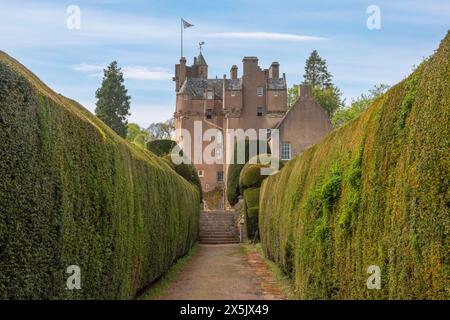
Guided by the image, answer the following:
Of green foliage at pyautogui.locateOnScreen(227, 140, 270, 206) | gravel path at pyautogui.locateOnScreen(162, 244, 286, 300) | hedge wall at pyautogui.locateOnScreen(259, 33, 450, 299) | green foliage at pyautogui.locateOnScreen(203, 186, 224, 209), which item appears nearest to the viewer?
hedge wall at pyautogui.locateOnScreen(259, 33, 450, 299)

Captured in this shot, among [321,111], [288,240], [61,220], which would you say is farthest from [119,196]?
[321,111]

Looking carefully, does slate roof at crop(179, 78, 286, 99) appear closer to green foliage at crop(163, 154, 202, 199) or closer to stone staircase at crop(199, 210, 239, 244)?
stone staircase at crop(199, 210, 239, 244)

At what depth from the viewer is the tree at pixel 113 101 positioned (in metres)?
62.9

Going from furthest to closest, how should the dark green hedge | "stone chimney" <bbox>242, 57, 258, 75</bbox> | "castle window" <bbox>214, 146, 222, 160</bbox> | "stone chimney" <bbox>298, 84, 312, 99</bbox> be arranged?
"castle window" <bbox>214, 146, 222, 160</bbox> < "stone chimney" <bbox>242, 57, 258, 75</bbox> < "stone chimney" <bbox>298, 84, 312, 99</bbox> < the dark green hedge

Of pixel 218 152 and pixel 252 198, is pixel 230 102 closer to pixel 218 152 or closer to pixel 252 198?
pixel 218 152

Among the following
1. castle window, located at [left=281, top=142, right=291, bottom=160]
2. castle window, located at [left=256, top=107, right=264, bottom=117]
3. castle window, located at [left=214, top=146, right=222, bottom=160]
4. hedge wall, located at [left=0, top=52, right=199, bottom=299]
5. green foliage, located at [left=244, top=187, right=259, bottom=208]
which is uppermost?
castle window, located at [left=256, top=107, right=264, bottom=117]

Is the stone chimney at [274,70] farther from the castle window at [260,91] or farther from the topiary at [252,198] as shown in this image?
the topiary at [252,198]

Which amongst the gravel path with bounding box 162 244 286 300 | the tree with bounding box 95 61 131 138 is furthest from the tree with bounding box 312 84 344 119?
the gravel path with bounding box 162 244 286 300

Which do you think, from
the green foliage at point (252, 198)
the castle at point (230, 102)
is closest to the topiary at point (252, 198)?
the green foliage at point (252, 198)

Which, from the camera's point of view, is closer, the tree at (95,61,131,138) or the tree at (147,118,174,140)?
the tree at (95,61,131,138)

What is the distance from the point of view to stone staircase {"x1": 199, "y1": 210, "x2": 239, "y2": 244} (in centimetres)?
3148

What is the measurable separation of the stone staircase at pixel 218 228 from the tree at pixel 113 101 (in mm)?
28908

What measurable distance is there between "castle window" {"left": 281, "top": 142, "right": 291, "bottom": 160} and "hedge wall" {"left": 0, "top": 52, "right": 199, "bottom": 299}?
2909cm

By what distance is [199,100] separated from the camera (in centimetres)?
5966
